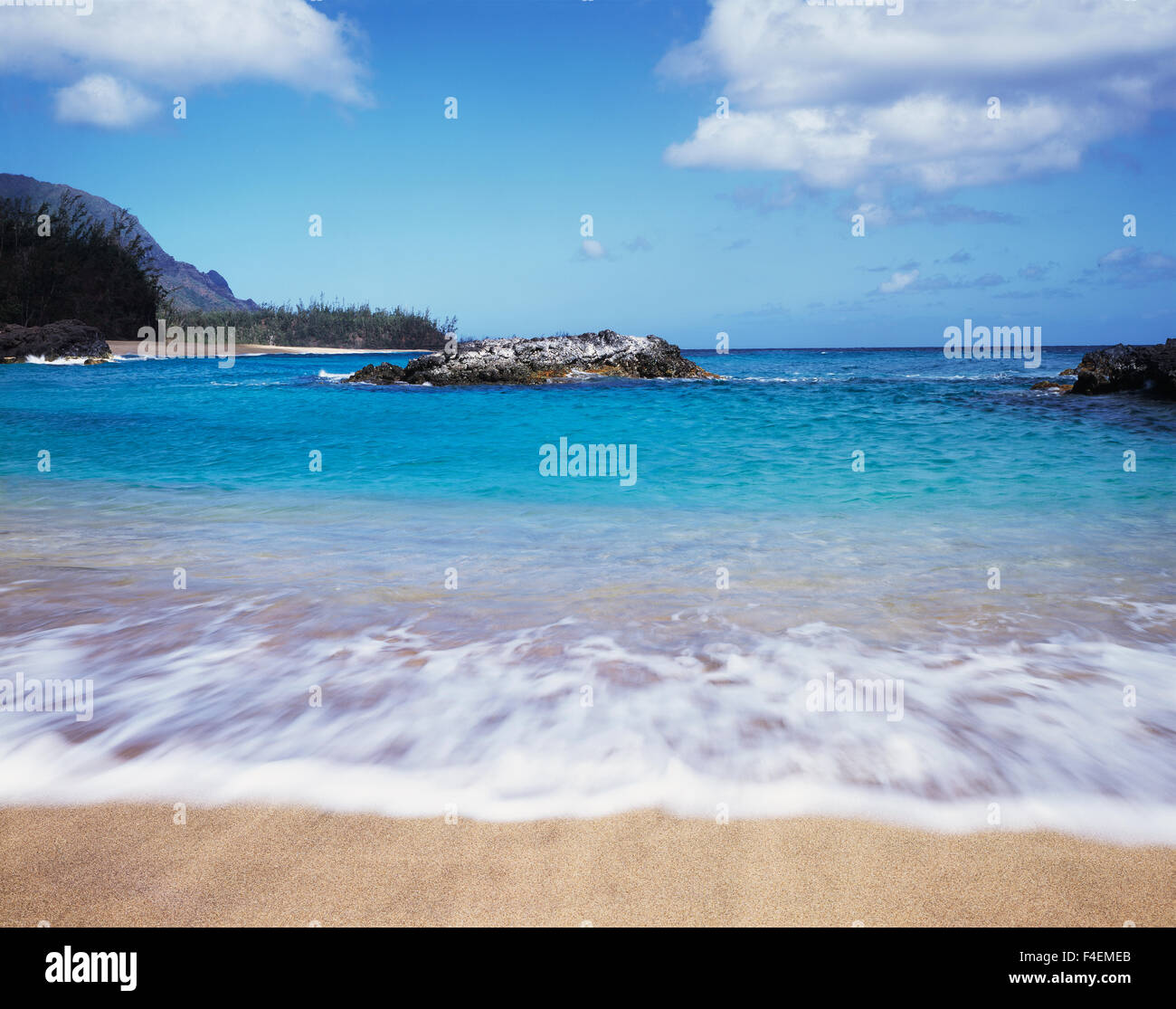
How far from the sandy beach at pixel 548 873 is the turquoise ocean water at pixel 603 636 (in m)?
0.14

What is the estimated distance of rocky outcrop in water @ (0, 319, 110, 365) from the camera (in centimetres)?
4169

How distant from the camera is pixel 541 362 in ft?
76.1

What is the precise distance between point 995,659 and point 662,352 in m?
22.0

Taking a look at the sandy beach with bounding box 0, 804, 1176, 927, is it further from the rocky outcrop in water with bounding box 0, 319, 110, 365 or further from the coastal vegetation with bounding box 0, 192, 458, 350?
the coastal vegetation with bounding box 0, 192, 458, 350

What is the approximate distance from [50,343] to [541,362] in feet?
117

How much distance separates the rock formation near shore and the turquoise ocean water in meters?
12.8

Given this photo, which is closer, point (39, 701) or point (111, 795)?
point (111, 795)

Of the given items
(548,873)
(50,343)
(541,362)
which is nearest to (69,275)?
(50,343)

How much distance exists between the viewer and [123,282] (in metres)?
64.3

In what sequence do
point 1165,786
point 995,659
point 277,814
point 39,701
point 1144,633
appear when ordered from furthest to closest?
point 1144,633, point 995,659, point 39,701, point 1165,786, point 277,814

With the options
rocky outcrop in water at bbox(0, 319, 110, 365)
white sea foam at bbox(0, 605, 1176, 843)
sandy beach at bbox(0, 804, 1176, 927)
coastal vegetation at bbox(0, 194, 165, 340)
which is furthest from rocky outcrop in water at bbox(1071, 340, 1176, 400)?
coastal vegetation at bbox(0, 194, 165, 340)
